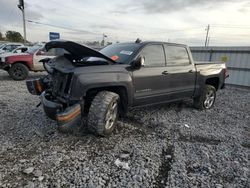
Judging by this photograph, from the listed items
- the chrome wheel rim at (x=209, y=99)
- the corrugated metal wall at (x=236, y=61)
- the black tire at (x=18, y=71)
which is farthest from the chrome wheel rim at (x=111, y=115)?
the corrugated metal wall at (x=236, y=61)

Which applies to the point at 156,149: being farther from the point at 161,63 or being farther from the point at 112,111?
the point at 161,63

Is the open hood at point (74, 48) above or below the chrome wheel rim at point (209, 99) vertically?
above

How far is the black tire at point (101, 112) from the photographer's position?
3.47 metres

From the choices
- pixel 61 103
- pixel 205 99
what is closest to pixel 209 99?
pixel 205 99

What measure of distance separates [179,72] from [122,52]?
4.86 feet

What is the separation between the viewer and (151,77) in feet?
14.1

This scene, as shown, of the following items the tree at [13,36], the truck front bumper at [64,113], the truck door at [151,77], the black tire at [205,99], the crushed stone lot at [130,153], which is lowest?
the crushed stone lot at [130,153]

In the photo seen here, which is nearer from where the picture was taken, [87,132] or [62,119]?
[62,119]

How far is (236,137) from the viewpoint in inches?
165

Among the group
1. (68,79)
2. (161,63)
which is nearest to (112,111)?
(68,79)

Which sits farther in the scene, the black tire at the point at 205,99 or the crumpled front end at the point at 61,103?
the black tire at the point at 205,99

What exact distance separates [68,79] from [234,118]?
14.3ft

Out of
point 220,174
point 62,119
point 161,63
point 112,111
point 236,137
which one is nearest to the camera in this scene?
point 220,174

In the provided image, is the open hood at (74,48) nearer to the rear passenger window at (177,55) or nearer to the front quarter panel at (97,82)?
the front quarter panel at (97,82)
